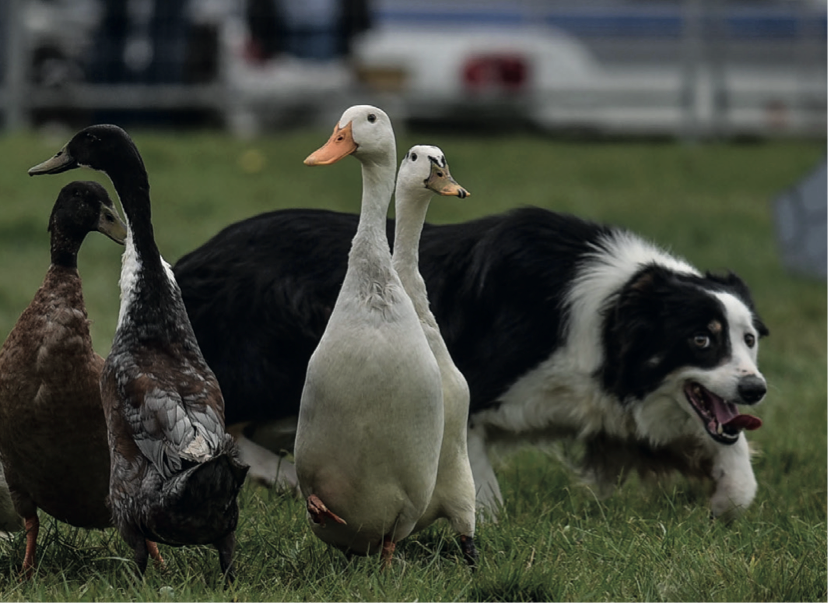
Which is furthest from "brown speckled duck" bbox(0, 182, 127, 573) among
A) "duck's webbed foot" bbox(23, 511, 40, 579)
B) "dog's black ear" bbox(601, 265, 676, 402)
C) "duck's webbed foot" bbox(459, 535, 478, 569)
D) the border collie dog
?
"dog's black ear" bbox(601, 265, 676, 402)

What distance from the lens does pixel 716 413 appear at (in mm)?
4398

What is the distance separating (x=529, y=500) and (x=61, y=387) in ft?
5.99

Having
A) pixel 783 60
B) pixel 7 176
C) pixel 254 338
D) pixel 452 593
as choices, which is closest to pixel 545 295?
pixel 254 338

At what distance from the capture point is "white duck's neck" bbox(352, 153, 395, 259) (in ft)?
10.1

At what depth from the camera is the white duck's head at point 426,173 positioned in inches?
123

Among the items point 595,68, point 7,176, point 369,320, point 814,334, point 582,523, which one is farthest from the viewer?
point 595,68

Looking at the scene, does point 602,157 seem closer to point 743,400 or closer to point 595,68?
point 595,68

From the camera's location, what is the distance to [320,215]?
450 centimetres

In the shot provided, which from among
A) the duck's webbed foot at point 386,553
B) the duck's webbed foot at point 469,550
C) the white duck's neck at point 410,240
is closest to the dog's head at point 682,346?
the duck's webbed foot at point 469,550

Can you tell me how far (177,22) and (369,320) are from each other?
10458 mm

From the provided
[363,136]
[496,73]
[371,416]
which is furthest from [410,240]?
[496,73]

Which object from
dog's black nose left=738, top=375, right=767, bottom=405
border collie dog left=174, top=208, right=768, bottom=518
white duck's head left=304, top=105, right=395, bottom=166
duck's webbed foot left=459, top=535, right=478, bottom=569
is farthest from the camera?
border collie dog left=174, top=208, right=768, bottom=518

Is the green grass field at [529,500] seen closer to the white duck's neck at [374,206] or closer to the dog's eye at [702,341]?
the dog's eye at [702,341]

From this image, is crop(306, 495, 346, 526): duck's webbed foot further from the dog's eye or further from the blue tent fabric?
the blue tent fabric
